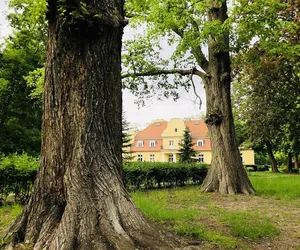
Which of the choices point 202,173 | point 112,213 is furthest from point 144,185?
point 112,213

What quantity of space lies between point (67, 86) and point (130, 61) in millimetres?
8617

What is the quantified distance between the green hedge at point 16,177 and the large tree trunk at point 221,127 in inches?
252

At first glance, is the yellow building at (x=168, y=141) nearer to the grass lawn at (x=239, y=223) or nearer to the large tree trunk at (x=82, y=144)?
the grass lawn at (x=239, y=223)

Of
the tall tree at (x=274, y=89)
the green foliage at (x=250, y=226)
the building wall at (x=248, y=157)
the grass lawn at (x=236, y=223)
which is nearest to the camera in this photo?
the grass lawn at (x=236, y=223)

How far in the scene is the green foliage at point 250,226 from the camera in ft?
15.1

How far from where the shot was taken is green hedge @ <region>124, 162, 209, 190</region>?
37.9 ft

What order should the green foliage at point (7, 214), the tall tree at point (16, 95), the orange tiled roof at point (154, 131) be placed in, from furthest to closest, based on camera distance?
the orange tiled roof at point (154, 131) < the tall tree at point (16, 95) < the green foliage at point (7, 214)

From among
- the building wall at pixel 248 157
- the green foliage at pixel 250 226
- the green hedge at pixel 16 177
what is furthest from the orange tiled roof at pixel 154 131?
the green foliage at pixel 250 226

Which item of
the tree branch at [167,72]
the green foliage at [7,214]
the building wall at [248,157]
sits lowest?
the green foliage at [7,214]

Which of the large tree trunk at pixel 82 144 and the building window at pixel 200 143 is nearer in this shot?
the large tree trunk at pixel 82 144

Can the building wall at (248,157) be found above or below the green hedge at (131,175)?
→ above

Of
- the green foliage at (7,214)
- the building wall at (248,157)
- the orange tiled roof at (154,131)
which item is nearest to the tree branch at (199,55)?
the green foliage at (7,214)

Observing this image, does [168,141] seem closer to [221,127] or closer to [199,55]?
[199,55]

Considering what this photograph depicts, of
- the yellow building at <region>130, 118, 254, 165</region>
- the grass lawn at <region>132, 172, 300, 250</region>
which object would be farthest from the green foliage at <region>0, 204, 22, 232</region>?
the yellow building at <region>130, 118, 254, 165</region>
